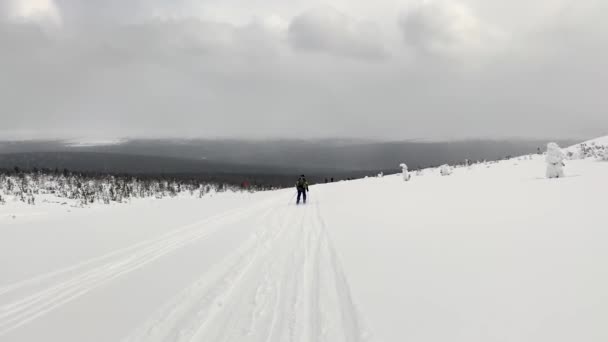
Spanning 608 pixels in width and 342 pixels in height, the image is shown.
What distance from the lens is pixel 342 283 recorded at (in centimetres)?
514

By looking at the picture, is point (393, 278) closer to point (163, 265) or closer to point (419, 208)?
point (163, 265)

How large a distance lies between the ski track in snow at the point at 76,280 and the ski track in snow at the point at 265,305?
6.34 feet

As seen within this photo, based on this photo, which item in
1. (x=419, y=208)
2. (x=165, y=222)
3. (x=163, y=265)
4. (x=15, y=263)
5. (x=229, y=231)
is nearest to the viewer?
(x=163, y=265)

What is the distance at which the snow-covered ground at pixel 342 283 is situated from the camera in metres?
3.52

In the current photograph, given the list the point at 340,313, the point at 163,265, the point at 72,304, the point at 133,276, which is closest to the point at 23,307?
the point at 72,304

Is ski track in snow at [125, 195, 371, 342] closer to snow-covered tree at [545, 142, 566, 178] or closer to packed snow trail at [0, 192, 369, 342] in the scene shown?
packed snow trail at [0, 192, 369, 342]

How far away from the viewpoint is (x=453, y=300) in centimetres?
400

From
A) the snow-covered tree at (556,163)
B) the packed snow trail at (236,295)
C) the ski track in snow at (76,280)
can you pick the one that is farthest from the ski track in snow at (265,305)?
the snow-covered tree at (556,163)

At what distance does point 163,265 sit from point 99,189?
3423 inches

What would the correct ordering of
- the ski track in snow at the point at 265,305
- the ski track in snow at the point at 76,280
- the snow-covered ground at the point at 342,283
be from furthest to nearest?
the ski track in snow at the point at 76,280 → the ski track in snow at the point at 265,305 → the snow-covered ground at the point at 342,283

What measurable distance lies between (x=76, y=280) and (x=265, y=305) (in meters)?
4.18

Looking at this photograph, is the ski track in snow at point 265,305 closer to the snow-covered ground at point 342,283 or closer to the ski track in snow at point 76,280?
the snow-covered ground at point 342,283

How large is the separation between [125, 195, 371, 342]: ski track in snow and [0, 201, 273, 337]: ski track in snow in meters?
1.93

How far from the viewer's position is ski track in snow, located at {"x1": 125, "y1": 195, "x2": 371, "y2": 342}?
3.73 metres
